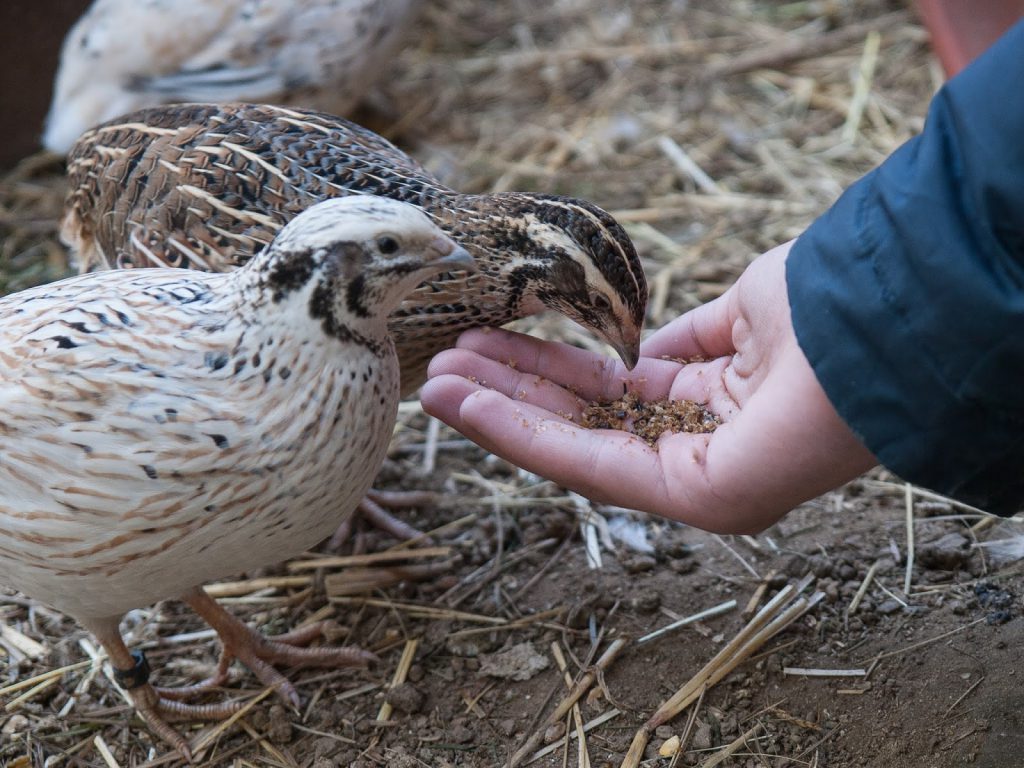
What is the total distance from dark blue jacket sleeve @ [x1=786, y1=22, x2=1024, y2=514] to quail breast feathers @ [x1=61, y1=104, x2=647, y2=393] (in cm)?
85

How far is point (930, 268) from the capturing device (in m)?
2.10

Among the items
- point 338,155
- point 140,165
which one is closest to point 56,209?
point 140,165

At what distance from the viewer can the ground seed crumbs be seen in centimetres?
295

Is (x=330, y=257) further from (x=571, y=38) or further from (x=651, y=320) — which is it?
(x=571, y=38)

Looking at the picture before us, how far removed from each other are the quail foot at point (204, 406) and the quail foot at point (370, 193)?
1.77 ft

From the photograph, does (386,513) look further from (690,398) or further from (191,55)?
(191,55)

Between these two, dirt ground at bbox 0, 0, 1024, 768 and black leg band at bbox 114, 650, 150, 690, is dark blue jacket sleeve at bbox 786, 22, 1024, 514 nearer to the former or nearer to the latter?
dirt ground at bbox 0, 0, 1024, 768

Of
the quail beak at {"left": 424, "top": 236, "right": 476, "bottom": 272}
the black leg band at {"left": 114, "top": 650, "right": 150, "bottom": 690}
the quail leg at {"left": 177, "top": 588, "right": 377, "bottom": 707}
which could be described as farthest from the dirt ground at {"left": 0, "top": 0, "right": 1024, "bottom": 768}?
the quail beak at {"left": 424, "top": 236, "right": 476, "bottom": 272}

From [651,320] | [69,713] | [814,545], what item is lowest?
[69,713]

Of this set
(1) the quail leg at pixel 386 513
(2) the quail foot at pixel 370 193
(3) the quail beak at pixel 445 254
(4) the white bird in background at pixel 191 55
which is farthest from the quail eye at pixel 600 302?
(4) the white bird in background at pixel 191 55

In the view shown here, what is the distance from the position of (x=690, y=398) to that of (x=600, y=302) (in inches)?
15.4

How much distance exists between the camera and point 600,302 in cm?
310

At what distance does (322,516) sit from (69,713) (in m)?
1.23

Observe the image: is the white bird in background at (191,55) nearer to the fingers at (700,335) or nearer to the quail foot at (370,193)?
the quail foot at (370,193)
